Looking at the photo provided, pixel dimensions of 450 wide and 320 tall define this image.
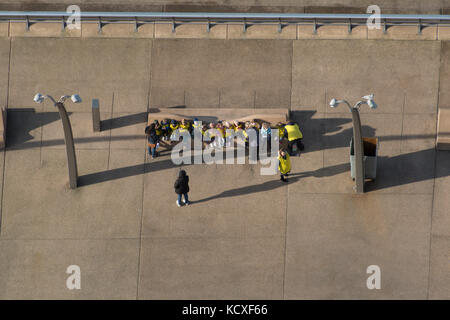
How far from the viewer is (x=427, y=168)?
22.9 m

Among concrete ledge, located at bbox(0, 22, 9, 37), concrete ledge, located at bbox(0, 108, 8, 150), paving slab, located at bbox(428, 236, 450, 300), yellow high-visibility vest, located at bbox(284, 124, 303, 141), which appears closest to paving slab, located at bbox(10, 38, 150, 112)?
concrete ledge, located at bbox(0, 22, 9, 37)

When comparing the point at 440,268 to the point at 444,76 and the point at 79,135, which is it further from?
the point at 79,135

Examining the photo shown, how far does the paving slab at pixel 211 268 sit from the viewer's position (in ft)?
72.2

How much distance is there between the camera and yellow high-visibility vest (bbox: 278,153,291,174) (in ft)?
71.8

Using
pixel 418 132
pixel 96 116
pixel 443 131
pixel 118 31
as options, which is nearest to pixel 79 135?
pixel 96 116

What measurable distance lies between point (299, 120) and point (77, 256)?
8116 mm

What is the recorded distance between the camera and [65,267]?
2219 cm

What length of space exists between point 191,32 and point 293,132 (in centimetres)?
495

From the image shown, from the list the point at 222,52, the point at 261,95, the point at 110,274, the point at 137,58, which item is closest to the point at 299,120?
the point at 261,95

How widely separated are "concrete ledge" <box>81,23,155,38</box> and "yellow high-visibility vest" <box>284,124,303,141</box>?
5619 mm

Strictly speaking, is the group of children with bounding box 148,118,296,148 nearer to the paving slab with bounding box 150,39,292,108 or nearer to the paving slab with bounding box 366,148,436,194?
the paving slab with bounding box 150,39,292,108

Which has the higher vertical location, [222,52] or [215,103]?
[222,52]

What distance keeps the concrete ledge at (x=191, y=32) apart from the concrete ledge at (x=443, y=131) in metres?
7.37
